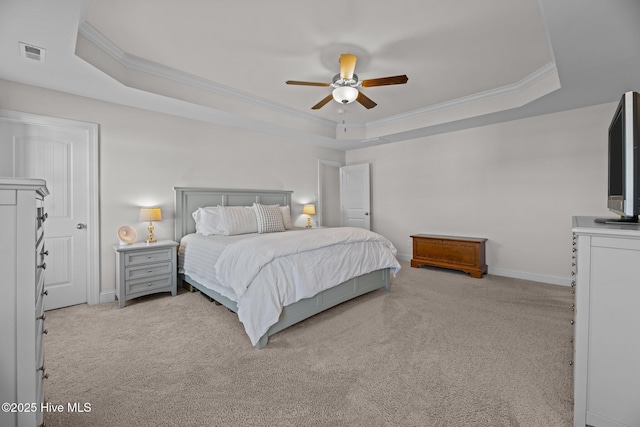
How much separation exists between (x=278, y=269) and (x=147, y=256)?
1956 millimetres

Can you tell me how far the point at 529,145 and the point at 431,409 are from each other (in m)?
4.21

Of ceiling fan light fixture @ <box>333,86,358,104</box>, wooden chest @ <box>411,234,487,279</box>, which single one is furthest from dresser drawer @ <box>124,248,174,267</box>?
wooden chest @ <box>411,234,487,279</box>

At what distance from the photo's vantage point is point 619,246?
4.17 ft

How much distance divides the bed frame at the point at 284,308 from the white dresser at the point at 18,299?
1375mm

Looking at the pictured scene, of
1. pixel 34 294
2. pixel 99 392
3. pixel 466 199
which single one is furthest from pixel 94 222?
pixel 466 199

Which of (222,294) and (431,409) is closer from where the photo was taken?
(431,409)

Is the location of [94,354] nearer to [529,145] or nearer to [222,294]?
[222,294]

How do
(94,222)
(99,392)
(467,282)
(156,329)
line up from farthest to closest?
(467,282)
(94,222)
(156,329)
(99,392)

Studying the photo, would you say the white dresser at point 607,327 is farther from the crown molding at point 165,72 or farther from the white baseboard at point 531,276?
the crown molding at point 165,72

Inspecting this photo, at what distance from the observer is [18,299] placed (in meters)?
1.06

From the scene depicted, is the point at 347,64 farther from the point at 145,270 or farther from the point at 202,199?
the point at 145,270

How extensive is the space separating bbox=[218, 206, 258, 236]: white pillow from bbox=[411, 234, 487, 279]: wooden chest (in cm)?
293

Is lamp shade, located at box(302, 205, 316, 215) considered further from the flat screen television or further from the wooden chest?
the flat screen television

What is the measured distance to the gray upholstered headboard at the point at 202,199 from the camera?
12.9 ft
